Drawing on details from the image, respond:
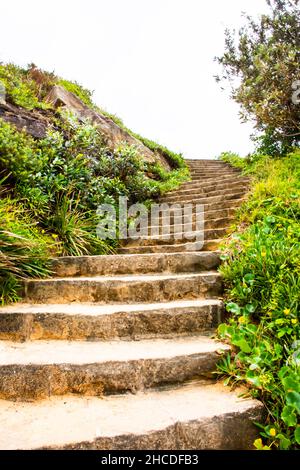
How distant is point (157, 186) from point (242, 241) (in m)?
3.86

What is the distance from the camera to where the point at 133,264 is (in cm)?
306

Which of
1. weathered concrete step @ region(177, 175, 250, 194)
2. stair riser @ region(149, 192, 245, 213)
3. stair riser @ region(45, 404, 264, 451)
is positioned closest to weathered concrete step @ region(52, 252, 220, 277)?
stair riser @ region(45, 404, 264, 451)

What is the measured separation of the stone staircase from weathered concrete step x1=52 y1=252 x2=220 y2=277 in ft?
1.41

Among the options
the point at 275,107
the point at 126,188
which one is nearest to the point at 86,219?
the point at 126,188

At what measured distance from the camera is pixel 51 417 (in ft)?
4.74

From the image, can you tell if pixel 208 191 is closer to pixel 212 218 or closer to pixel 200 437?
pixel 212 218

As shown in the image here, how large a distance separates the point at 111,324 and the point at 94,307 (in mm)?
297

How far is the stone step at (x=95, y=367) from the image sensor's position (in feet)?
5.33

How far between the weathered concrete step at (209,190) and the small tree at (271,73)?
1309mm

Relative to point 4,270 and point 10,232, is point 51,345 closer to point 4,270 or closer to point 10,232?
point 4,270

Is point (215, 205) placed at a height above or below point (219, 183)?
below

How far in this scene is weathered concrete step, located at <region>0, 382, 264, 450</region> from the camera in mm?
1296

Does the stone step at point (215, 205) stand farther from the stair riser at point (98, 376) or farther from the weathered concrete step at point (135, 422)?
the weathered concrete step at point (135, 422)

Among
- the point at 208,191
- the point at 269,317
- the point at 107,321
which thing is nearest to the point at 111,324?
the point at 107,321
